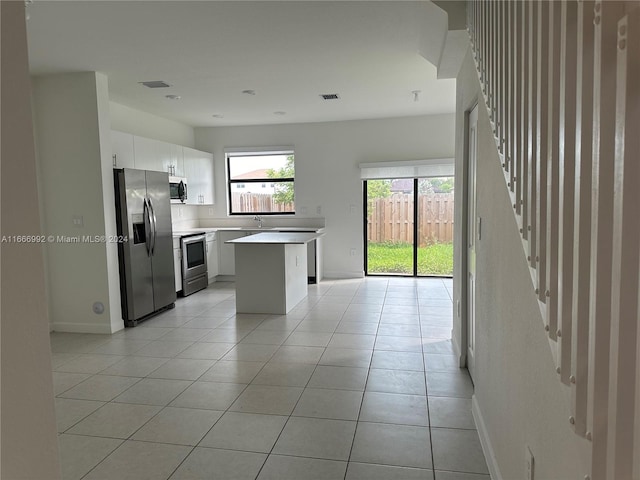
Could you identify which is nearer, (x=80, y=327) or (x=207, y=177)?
(x=80, y=327)

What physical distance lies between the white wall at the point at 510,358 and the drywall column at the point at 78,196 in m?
3.75

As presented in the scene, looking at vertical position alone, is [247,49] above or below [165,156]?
above

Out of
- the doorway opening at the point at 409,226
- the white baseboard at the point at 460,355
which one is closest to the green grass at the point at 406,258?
the doorway opening at the point at 409,226

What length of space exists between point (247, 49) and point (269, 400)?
2932mm

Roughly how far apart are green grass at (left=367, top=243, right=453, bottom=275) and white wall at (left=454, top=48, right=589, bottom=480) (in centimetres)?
482

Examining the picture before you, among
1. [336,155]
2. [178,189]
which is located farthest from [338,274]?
[178,189]

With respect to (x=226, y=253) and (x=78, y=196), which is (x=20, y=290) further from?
(x=226, y=253)

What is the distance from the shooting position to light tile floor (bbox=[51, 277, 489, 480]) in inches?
89.5

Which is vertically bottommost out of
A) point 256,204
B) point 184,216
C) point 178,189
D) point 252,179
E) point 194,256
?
point 194,256

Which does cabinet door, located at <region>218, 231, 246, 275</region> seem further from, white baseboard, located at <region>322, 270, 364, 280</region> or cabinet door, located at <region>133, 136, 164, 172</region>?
cabinet door, located at <region>133, 136, 164, 172</region>

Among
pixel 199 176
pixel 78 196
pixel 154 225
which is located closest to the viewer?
pixel 78 196

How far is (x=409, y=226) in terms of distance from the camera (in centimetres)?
746

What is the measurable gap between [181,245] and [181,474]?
4349 mm

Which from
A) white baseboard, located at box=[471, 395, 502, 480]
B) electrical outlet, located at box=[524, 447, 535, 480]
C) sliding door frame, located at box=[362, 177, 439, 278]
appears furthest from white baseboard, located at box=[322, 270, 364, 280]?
electrical outlet, located at box=[524, 447, 535, 480]
